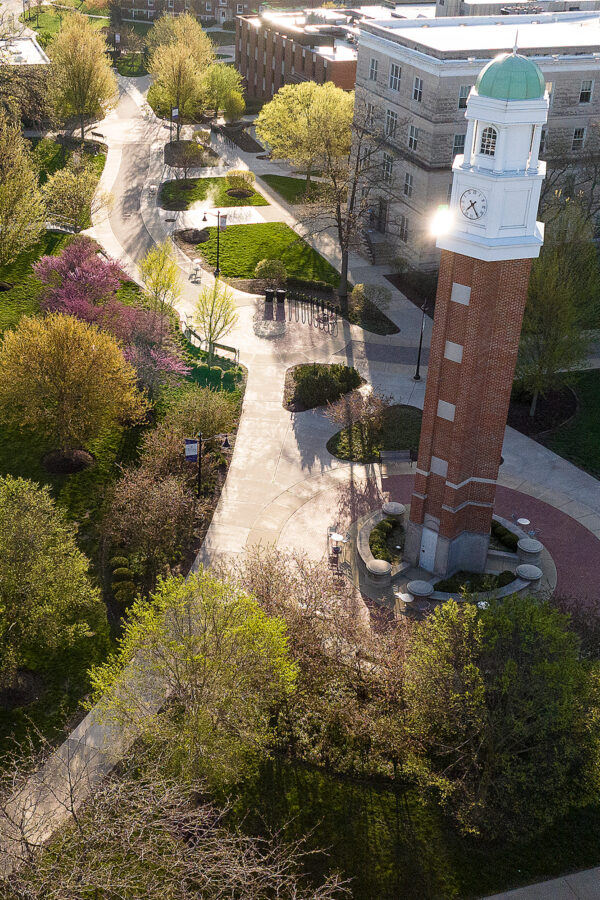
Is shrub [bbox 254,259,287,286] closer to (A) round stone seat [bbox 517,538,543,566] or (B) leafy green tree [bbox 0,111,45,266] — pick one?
(B) leafy green tree [bbox 0,111,45,266]

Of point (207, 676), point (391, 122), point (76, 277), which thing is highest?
point (391, 122)

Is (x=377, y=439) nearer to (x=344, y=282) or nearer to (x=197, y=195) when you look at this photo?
(x=344, y=282)

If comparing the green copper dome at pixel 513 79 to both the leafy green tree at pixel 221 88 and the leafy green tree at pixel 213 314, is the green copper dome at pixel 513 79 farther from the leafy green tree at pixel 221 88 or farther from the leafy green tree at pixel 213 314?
the leafy green tree at pixel 221 88

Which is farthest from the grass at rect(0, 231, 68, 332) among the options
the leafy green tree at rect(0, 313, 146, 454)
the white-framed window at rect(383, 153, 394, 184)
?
the white-framed window at rect(383, 153, 394, 184)

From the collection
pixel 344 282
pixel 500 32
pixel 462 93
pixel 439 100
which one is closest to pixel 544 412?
pixel 344 282

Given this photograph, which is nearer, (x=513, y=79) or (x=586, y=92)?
(x=513, y=79)
